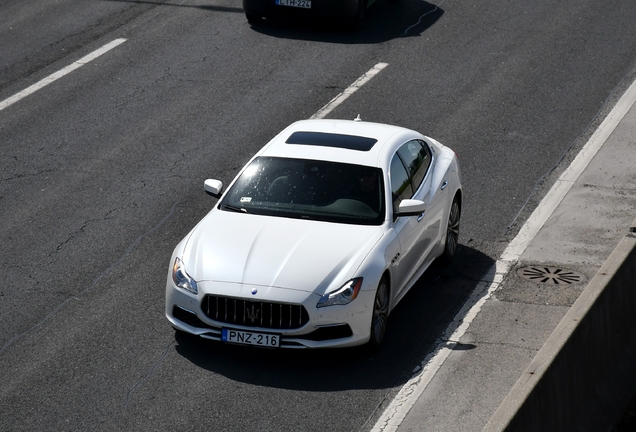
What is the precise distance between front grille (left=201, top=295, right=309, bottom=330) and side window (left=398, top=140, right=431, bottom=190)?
2.29 meters

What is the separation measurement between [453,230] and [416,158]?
970mm

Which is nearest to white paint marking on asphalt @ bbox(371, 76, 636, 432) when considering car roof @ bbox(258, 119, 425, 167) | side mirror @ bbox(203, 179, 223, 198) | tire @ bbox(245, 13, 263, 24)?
car roof @ bbox(258, 119, 425, 167)

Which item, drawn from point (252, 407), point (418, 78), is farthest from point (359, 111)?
point (252, 407)

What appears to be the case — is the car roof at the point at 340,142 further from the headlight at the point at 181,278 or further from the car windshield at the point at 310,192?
the headlight at the point at 181,278

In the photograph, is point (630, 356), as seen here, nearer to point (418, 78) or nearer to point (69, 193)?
point (69, 193)

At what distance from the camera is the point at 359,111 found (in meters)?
15.0

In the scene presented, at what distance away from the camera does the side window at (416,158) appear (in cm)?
1020

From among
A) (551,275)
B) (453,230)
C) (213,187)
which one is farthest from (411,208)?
(551,275)

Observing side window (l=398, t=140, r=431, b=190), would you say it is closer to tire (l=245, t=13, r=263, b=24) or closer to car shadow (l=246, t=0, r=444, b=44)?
car shadow (l=246, t=0, r=444, b=44)

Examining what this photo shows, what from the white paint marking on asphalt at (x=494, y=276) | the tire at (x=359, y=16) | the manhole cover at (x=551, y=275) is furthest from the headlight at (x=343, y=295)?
the tire at (x=359, y=16)

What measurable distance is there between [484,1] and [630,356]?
13064mm

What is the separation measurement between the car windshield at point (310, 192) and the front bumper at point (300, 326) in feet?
3.67

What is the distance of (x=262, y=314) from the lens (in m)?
8.35

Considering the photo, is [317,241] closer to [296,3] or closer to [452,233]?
[452,233]
